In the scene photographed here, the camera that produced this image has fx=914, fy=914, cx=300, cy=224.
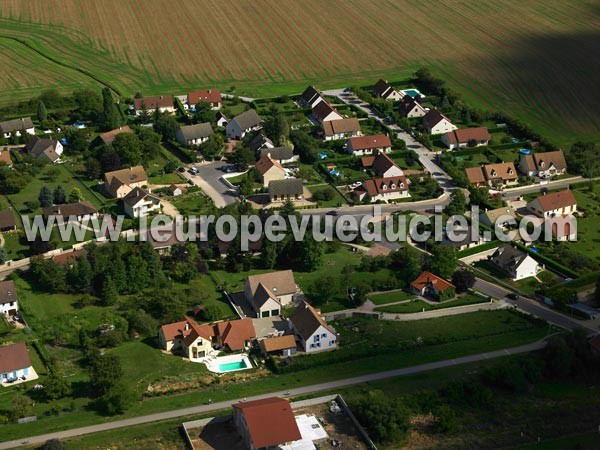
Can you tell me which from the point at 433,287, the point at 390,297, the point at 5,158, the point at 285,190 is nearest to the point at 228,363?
the point at 390,297

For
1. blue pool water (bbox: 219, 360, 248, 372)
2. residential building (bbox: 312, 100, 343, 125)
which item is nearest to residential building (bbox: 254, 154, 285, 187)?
residential building (bbox: 312, 100, 343, 125)

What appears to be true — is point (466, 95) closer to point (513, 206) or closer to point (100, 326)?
point (513, 206)

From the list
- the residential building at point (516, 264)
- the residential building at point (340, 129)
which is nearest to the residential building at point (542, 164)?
the residential building at point (340, 129)

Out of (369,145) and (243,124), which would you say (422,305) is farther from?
(243,124)

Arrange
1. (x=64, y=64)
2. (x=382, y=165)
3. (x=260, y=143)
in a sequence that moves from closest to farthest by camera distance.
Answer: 1. (x=382, y=165)
2. (x=260, y=143)
3. (x=64, y=64)

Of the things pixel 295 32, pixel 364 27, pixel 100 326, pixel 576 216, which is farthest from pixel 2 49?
pixel 576 216

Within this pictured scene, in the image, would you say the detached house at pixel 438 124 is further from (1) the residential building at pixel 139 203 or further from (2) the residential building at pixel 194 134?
(1) the residential building at pixel 139 203
